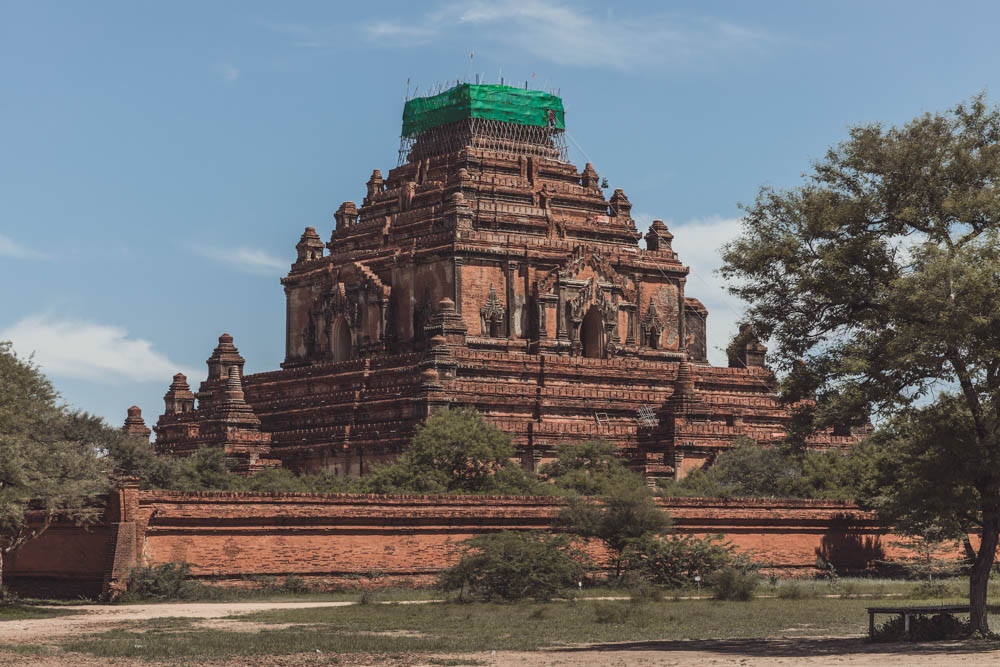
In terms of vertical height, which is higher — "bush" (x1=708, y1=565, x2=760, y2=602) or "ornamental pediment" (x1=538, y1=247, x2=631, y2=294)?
"ornamental pediment" (x1=538, y1=247, x2=631, y2=294)

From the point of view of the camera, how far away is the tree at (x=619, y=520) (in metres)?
36.6

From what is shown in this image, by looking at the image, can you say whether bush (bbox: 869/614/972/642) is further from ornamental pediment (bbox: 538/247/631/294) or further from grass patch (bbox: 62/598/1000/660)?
ornamental pediment (bbox: 538/247/631/294)

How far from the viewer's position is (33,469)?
31953mm

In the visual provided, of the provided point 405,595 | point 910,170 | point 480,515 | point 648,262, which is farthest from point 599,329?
point 910,170

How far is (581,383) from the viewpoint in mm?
55375

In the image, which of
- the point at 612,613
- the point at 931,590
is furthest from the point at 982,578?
the point at 931,590

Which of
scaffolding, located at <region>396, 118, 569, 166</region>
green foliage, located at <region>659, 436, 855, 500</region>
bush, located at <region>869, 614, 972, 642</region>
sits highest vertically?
scaffolding, located at <region>396, 118, 569, 166</region>

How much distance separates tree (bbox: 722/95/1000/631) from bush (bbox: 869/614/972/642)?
0.31 meters

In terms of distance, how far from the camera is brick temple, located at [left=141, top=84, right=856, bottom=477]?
52750mm

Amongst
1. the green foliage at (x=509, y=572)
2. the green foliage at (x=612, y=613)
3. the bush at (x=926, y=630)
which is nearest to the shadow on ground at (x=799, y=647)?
the bush at (x=926, y=630)

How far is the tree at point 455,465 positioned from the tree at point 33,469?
32.7 feet

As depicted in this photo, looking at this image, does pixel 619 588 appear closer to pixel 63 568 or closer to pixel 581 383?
pixel 63 568

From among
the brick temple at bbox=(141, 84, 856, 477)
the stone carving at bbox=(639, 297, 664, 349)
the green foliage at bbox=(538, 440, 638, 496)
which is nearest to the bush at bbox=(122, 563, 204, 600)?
the green foliage at bbox=(538, 440, 638, 496)

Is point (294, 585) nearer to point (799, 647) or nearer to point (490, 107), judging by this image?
point (799, 647)
